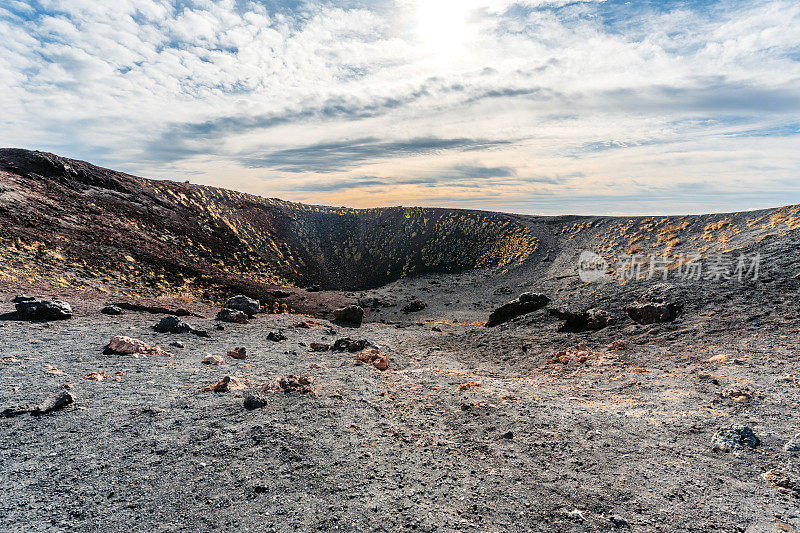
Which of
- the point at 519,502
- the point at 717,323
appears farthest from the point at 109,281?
the point at 717,323

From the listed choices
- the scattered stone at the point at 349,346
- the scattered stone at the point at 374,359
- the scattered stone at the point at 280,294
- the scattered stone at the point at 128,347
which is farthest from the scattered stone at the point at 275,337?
the scattered stone at the point at 280,294

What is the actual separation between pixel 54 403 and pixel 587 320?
2171 cm

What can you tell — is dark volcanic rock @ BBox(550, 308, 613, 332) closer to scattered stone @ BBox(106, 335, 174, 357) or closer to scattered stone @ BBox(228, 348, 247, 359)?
scattered stone @ BBox(228, 348, 247, 359)

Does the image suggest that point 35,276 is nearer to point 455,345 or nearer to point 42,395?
point 42,395

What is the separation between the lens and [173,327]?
16812 mm

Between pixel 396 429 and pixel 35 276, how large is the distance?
83.0 ft

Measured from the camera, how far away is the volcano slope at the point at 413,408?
5.96m

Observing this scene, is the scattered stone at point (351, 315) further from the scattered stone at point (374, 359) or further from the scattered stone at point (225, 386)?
the scattered stone at point (225, 386)

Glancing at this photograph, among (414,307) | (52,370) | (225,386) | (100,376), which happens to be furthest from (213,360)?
(414,307)

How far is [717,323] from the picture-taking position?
15.2 meters

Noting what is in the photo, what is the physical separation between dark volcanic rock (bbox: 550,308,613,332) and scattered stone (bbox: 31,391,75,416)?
67.4ft

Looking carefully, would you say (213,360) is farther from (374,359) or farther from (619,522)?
(619,522)

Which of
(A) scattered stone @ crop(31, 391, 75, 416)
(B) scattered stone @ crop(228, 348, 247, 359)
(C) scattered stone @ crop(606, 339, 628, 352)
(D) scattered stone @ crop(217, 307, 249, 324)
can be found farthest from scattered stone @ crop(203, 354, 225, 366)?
(C) scattered stone @ crop(606, 339, 628, 352)

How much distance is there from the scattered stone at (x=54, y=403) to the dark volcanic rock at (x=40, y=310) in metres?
9.67
